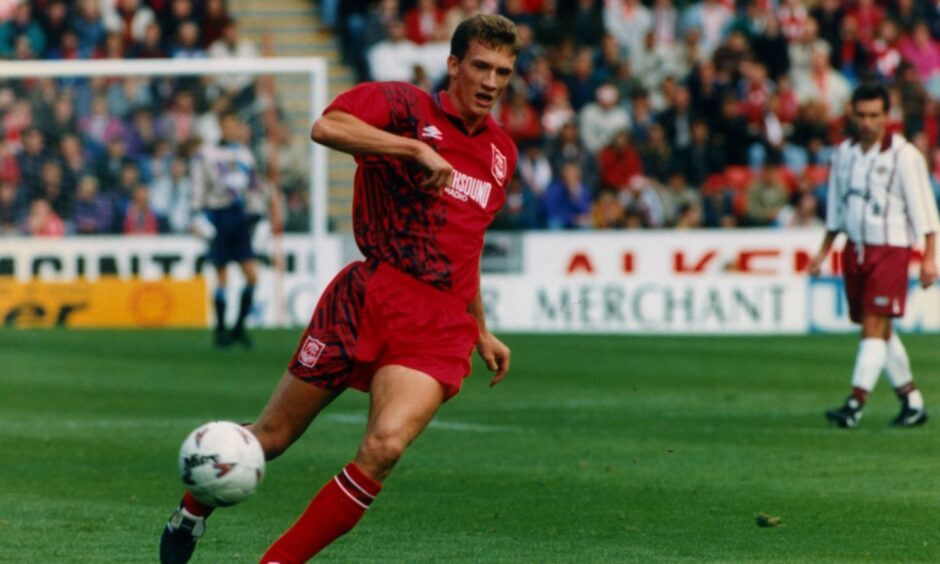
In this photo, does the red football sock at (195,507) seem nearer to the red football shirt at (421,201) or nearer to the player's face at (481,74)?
the red football shirt at (421,201)

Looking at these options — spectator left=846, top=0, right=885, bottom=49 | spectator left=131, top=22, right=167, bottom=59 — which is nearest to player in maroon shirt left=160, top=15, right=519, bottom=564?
spectator left=131, top=22, right=167, bottom=59

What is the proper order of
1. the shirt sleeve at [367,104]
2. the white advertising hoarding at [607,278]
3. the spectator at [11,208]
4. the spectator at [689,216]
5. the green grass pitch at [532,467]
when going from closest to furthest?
the shirt sleeve at [367,104], the green grass pitch at [532,467], the white advertising hoarding at [607,278], the spectator at [11,208], the spectator at [689,216]

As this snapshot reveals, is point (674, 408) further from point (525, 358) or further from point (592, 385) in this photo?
point (525, 358)

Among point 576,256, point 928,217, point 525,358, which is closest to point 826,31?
point 576,256

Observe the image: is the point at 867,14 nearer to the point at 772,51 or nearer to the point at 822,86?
the point at 822,86

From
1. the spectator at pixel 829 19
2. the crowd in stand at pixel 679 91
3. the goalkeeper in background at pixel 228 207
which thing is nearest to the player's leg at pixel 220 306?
the goalkeeper in background at pixel 228 207

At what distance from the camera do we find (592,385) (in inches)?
603

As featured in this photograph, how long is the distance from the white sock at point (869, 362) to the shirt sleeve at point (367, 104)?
598cm

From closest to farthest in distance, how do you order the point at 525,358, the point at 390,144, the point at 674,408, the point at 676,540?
the point at 390,144 → the point at 676,540 → the point at 674,408 → the point at 525,358

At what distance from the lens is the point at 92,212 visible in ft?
76.4

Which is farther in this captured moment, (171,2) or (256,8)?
(256,8)

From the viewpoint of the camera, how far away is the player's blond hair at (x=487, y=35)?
6.60 meters

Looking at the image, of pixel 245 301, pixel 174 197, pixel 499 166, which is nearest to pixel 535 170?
pixel 174 197

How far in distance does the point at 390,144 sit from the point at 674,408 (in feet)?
24.6
